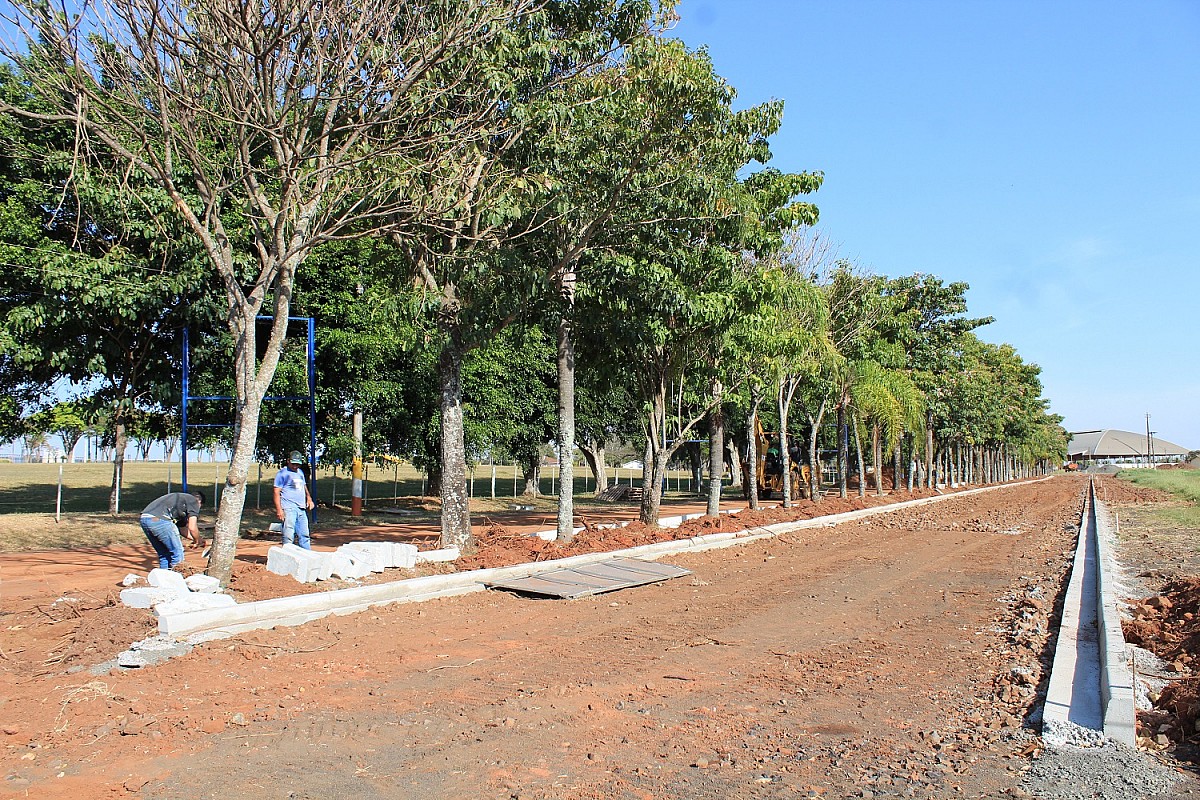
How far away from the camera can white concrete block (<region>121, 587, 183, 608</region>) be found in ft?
28.1

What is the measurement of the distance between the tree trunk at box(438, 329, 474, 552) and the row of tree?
0.16 ft

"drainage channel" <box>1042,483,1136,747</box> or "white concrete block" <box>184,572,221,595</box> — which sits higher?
"white concrete block" <box>184,572,221,595</box>

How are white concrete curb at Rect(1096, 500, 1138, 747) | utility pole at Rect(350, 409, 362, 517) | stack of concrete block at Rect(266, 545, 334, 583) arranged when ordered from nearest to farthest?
white concrete curb at Rect(1096, 500, 1138, 747) < stack of concrete block at Rect(266, 545, 334, 583) < utility pole at Rect(350, 409, 362, 517)

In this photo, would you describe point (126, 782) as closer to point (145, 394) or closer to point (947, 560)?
point (947, 560)

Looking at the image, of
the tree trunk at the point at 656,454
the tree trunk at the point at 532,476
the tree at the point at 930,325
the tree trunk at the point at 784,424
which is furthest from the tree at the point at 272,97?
the tree at the point at 930,325

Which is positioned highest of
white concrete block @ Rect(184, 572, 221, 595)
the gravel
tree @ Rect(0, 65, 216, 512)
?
tree @ Rect(0, 65, 216, 512)

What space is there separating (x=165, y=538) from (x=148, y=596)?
2.04 m

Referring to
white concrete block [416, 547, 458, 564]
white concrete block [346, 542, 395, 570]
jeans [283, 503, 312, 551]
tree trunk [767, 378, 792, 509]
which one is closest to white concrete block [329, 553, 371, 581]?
white concrete block [346, 542, 395, 570]

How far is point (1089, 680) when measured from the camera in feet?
22.1

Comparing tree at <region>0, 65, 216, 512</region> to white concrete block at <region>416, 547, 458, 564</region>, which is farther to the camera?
tree at <region>0, 65, 216, 512</region>

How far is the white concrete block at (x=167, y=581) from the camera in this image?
8.84 metres

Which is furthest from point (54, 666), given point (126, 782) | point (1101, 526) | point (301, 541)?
point (1101, 526)

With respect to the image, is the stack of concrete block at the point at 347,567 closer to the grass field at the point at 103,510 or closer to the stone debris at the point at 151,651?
the stone debris at the point at 151,651

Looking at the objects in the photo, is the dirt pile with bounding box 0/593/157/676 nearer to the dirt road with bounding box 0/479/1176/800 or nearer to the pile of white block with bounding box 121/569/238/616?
the pile of white block with bounding box 121/569/238/616
